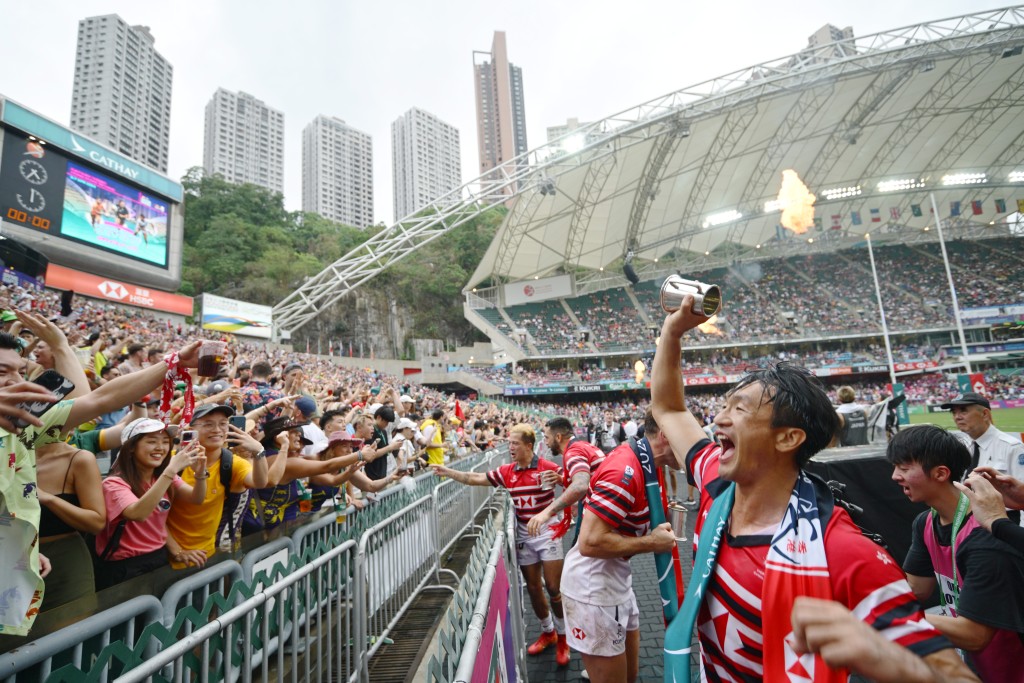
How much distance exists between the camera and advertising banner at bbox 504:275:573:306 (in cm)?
4278

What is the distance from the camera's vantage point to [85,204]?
1930cm

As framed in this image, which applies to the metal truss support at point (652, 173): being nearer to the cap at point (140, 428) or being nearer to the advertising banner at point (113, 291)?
the cap at point (140, 428)

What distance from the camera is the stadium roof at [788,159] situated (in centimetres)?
2277

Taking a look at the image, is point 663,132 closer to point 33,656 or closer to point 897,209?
point 897,209

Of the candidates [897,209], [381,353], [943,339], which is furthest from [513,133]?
[943,339]

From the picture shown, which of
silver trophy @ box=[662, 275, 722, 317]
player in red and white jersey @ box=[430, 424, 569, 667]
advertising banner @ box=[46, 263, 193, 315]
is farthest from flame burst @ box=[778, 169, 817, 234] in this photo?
advertising banner @ box=[46, 263, 193, 315]

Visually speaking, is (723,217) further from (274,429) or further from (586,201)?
(274,429)

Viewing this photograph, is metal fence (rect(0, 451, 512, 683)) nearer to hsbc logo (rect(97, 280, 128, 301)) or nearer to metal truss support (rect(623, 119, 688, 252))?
hsbc logo (rect(97, 280, 128, 301))

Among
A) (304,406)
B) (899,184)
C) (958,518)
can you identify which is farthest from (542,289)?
(958,518)

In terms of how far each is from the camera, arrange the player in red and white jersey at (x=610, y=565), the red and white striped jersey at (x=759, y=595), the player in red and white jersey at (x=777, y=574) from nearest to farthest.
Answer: the player in red and white jersey at (x=777, y=574)
the red and white striped jersey at (x=759, y=595)
the player in red and white jersey at (x=610, y=565)

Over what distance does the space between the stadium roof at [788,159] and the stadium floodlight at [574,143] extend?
0.09 metres

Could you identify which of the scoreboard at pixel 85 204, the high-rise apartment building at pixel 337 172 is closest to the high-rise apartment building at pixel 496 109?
the high-rise apartment building at pixel 337 172

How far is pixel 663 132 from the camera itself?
982 inches

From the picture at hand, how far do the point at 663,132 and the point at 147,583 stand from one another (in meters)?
27.6
